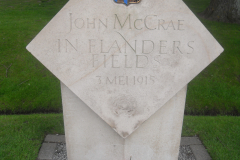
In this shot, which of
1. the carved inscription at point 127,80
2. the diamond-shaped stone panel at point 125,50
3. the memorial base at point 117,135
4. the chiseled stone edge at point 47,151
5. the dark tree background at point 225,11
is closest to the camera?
the diamond-shaped stone panel at point 125,50

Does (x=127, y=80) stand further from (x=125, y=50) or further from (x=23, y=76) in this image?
(x=23, y=76)

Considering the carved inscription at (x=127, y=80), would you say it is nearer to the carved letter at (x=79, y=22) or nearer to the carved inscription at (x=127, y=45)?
the carved inscription at (x=127, y=45)

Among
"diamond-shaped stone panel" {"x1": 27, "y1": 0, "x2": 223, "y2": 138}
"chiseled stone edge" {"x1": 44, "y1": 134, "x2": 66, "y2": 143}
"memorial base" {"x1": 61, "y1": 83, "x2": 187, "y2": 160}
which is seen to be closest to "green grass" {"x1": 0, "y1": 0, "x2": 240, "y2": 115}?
"chiseled stone edge" {"x1": 44, "y1": 134, "x2": 66, "y2": 143}

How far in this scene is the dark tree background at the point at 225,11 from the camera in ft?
22.8

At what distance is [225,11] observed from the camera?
7.26 metres

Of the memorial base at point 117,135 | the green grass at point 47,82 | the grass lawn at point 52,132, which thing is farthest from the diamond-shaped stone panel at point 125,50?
the green grass at point 47,82

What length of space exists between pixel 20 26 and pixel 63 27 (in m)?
5.49

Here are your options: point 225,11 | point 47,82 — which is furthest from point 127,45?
point 225,11

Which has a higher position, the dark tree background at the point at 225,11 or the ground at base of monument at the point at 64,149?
the dark tree background at the point at 225,11

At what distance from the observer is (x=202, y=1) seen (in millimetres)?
10984

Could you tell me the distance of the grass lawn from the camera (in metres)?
2.86

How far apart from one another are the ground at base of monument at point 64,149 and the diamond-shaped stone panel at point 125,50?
1.15 m

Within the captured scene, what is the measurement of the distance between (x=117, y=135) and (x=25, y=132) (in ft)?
5.11

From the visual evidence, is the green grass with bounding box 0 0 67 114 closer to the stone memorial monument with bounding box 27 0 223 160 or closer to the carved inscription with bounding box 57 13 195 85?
the stone memorial monument with bounding box 27 0 223 160
